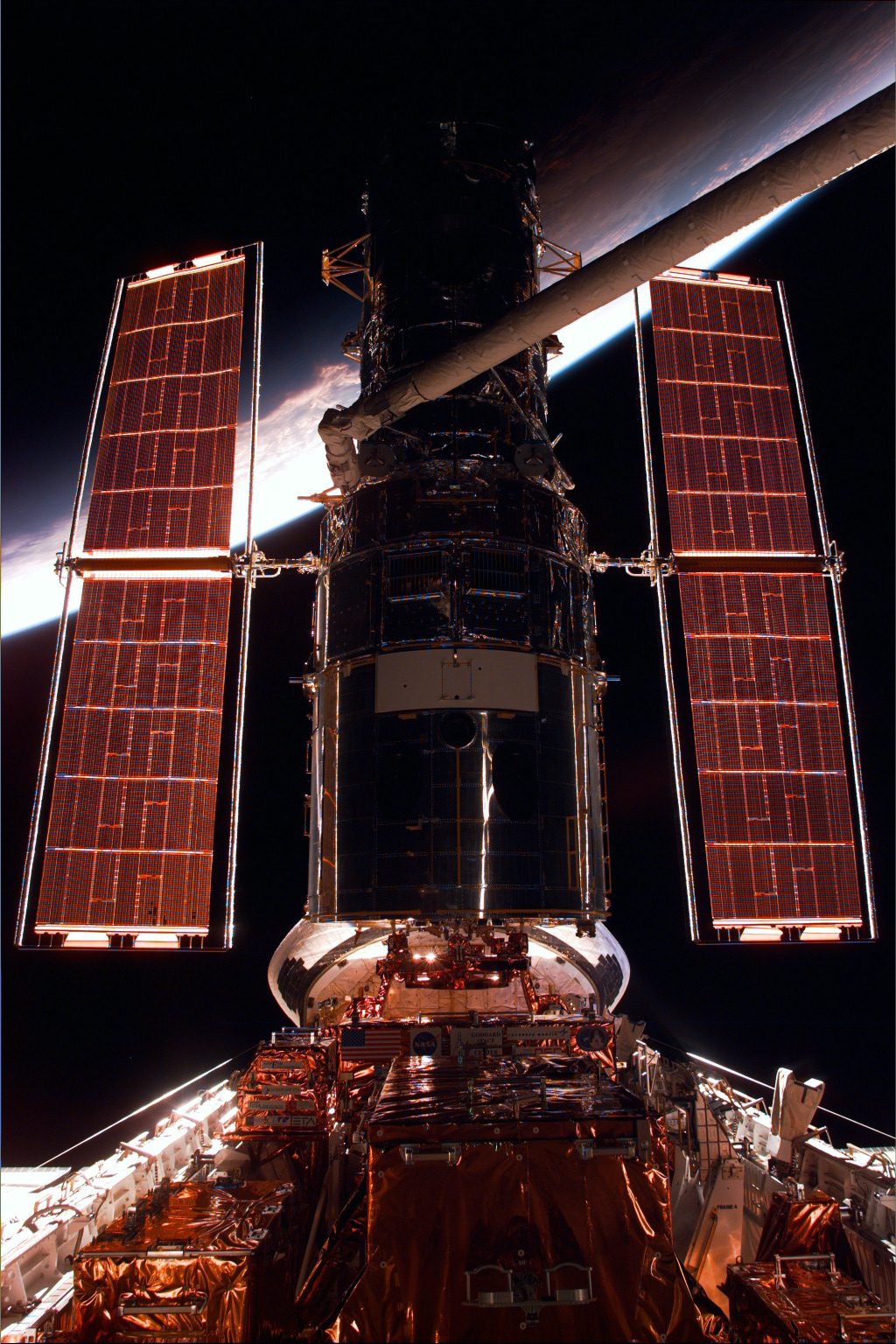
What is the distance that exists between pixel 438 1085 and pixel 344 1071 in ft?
9.30

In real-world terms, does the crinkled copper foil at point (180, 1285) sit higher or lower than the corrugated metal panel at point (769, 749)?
lower

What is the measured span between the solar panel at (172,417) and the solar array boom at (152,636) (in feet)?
0.07

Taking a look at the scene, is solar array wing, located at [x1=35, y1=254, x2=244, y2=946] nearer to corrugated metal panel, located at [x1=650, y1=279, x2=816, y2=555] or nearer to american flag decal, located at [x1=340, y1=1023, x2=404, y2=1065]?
american flag decal, located at [x1=340, y1=1023, x2=404, y2=1065]

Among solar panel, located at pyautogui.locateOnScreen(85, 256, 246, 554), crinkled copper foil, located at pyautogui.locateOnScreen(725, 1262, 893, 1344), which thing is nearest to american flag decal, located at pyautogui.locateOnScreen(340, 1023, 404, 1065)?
crinkled copper foil, located at pyautogui.locateOnScreen(725, 1262, 893, 1344)

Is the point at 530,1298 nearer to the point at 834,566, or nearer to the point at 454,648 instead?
the point at 454,648

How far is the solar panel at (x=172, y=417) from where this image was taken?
1205 cm

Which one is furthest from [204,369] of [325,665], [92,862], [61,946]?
[61,946]

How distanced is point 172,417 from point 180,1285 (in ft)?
37.3

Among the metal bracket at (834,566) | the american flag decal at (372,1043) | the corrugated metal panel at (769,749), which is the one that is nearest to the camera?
the american flag decal at (372,1043)

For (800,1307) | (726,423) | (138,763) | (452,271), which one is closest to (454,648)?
(138,763)

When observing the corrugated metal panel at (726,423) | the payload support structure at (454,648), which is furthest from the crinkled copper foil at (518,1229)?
the corrugated metal panel at (726,423)

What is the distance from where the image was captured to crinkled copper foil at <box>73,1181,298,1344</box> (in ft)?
13.1

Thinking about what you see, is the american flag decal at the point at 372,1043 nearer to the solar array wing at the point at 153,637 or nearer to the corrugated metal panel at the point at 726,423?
the solar array wing at the point at 153,637

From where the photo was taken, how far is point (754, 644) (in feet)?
37.7
